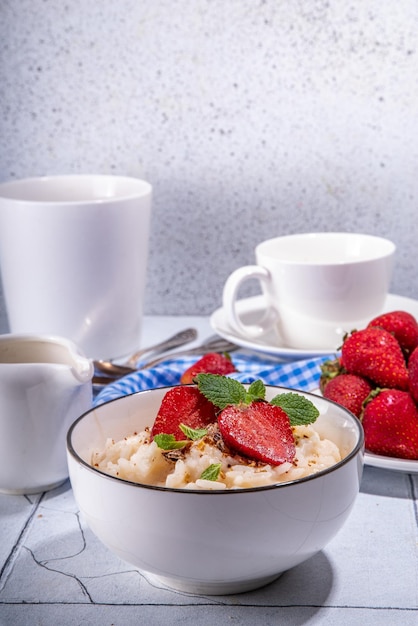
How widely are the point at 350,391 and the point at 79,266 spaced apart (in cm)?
46

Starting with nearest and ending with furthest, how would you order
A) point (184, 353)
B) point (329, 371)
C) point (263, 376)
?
point (329, 371)
point (263, 376)
point (184, 353)

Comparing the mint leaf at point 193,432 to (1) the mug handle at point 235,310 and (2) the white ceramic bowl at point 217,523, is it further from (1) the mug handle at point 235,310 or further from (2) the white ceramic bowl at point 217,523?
(1) the mug handle at point 235,310

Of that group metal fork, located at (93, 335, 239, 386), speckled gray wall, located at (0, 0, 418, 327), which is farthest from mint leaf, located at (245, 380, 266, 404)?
speckled gray wall, located at (0, 0, 418, 327)

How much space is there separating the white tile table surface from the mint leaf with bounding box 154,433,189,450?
0.37ft

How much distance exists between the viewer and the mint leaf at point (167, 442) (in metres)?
0.68

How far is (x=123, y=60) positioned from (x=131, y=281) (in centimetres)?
38

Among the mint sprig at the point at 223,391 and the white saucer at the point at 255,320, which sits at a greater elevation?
the mint sprig at the point at 223,391

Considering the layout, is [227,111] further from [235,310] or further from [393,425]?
[393,425]

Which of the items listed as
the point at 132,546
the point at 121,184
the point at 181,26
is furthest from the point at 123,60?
the point at 132,546

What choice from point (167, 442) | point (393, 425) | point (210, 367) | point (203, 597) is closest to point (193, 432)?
point (167, 442)

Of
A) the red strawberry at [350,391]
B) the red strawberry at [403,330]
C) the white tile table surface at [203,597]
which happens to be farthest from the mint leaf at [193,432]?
the red strawberry at [403,330]

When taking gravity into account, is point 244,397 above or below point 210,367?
above

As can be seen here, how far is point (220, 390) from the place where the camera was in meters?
0.71

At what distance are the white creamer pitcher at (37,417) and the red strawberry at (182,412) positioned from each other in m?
0.15
